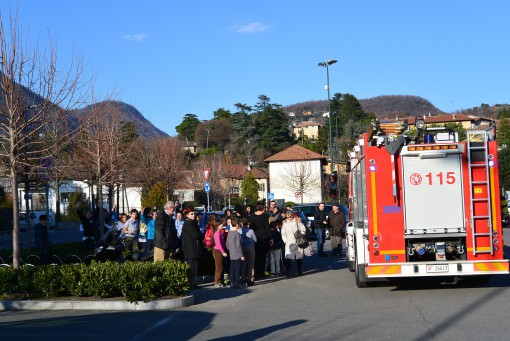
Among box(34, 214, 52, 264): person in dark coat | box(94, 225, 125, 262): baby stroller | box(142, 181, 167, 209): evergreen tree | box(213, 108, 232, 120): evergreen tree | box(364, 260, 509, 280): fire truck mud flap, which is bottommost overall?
box(364, 260, 509, 280): fire truck mud flap

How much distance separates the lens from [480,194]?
1352cm

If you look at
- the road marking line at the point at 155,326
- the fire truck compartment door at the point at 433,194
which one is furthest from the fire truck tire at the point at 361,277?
the road marking line at the point at 155,326

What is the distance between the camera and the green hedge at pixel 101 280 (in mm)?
13070

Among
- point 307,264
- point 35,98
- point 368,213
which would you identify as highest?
point 35,98

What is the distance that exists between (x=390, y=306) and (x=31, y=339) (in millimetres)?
6075

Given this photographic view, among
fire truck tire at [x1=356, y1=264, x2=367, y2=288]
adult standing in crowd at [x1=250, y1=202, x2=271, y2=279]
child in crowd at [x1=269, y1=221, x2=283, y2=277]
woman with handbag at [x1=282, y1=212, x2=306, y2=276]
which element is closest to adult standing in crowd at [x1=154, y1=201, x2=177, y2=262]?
adult standing in crowd at [x1=250, y1=202, x2=271, y2=279]

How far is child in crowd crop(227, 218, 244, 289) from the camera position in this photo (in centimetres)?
1598

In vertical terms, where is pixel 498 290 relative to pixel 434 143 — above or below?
below

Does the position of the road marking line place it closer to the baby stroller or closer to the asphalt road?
the asphalt road

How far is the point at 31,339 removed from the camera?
1004 cm

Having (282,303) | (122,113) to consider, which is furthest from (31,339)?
(122,113)

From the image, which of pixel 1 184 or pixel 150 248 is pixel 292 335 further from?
pixel 1 184

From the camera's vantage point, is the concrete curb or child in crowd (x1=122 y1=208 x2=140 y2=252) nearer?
the concrete curb

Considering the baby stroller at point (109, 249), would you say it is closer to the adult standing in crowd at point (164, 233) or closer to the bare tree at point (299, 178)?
the adult standing in crowd at point (164, 233)
